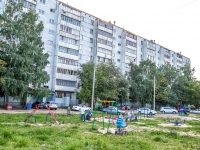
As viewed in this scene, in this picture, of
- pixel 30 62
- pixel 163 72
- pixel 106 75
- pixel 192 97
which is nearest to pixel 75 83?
pixel 106 75

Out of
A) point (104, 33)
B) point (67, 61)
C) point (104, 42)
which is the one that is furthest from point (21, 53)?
point (104, 33)

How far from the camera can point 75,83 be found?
5416cm

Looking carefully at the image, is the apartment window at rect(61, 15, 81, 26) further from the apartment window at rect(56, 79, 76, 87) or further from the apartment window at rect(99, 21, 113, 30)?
the apartment window at rect(56, 79, 76, 87)

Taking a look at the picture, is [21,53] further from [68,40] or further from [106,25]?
[106,25]

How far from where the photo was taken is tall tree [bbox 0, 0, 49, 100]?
109ft

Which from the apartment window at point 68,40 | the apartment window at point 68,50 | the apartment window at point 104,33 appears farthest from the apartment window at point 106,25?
the apartment window at point 68,50

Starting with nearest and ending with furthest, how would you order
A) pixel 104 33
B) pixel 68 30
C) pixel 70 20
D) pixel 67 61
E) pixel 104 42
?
pixel 67 61
pixel 68 30
pixel 70 20
pixel 104 42
pixel 104 33

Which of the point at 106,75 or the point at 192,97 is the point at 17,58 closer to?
the point at 106,75

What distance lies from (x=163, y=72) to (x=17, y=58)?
44.3 meters

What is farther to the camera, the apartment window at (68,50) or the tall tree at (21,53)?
the apartment window at (68,50)

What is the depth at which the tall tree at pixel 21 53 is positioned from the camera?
3338 centimetres

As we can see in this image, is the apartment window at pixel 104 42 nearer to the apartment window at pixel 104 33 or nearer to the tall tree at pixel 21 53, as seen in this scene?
the apartment window at pixel 104 33

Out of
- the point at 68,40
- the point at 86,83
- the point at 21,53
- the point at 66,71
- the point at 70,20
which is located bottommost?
the point at 86,83

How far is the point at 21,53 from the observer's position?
3509 centimetres
